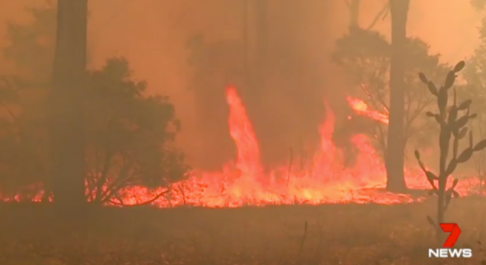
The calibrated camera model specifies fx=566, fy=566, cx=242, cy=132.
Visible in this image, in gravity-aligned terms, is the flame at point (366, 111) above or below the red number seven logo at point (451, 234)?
above

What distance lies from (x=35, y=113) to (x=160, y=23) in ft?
44.3

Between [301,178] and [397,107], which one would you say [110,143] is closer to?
[397,107]

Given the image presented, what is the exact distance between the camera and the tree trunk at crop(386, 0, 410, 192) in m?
16.7

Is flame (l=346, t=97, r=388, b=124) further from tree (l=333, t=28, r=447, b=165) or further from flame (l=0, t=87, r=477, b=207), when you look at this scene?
tree (l=333, t=28, r=447, b=165)

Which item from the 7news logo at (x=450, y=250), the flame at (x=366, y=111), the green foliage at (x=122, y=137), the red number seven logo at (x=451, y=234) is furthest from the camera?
the flame at (x=366, y=111)

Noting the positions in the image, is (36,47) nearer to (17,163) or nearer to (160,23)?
(17,163)

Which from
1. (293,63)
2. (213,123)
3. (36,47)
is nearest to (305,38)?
(293,63)

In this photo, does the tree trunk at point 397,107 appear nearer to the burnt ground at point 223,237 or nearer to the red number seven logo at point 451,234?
the burnt ground at point 223,237

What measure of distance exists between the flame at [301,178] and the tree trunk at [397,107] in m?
0.63

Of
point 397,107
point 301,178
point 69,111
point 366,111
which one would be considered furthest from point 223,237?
point 366,111

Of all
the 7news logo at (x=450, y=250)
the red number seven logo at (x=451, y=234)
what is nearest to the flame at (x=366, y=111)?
the red number seven logo at (x=451, y=234)

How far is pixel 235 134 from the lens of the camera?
21.4 m

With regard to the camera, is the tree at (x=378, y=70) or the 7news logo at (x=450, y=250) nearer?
the 7news logo at (x=450, y=250)

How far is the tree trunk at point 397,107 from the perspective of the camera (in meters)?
16.7
